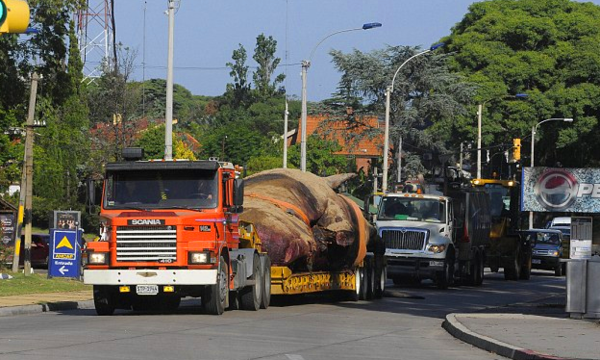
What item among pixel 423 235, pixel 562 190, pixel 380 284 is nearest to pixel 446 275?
pixel 423 235

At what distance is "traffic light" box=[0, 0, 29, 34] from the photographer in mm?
A: 18156

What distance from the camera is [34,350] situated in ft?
49.3

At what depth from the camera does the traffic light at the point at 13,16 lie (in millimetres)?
18156

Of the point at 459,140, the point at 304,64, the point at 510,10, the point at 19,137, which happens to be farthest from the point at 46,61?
the point at 510,10

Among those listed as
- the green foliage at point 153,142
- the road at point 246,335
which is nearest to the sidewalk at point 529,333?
the road at point 246,335

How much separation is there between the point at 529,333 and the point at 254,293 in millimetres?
6635

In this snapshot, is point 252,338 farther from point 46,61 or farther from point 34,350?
point 46,61

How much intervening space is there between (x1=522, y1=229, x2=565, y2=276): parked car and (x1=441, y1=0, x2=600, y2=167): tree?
2602 cm

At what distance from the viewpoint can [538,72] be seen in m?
81.8

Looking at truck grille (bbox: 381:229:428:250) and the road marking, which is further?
truck grille (bbox: 381:229:428:250)

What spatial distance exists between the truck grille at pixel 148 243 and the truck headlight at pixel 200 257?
0.30m

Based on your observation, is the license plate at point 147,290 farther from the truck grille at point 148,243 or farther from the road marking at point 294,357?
the road marking at point 294,357

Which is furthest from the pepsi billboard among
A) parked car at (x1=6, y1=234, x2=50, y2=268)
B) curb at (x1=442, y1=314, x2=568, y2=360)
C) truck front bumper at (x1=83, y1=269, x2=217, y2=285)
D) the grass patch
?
parked car at (x1=6, y1=234, x2=50, y2=268)

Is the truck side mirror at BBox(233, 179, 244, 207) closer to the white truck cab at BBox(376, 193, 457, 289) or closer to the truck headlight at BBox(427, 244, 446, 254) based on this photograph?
the white truck cab at BBox(376, 193, 457, 289)
